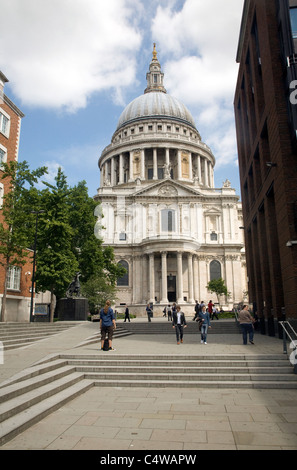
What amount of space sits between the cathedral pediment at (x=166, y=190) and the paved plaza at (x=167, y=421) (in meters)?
51.2

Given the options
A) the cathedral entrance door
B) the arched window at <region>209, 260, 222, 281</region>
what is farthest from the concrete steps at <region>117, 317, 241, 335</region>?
the arched window at <region>209, 260, 222, 281</region>

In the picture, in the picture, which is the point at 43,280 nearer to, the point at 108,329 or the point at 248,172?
the point at 108,329

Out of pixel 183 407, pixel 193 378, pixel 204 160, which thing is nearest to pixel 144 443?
pixel 183 407

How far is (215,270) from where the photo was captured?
189 ft

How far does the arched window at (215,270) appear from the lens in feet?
188

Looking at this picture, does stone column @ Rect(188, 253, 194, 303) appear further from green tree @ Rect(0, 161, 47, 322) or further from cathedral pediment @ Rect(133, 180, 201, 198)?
green tree @ Rect(0, 161, 47, 322)

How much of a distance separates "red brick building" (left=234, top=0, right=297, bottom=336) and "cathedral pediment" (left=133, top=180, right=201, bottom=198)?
104 ft

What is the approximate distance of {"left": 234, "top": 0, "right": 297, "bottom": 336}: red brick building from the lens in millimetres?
15906

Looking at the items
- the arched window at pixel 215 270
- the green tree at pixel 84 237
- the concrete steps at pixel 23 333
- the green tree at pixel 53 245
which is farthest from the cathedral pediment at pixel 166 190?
the concrete steps at pixel 23 333

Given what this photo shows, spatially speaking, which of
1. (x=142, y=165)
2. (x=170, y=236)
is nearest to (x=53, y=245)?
(x=170, y=236)

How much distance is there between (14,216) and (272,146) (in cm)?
1687

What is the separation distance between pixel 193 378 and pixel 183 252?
41.9 m

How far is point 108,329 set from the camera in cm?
1348

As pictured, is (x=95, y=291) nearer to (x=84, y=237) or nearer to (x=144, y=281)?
(x=84, y=237)
